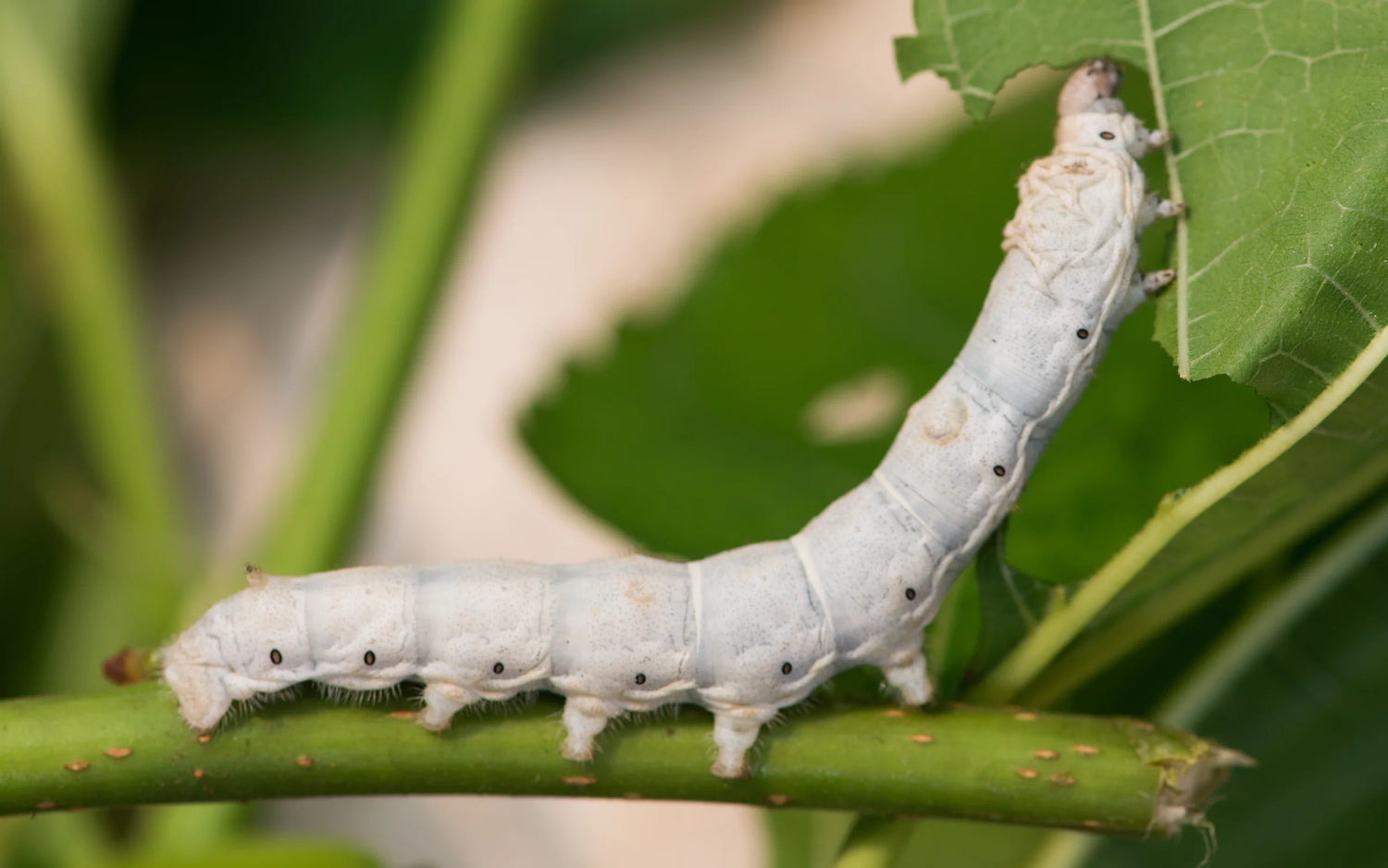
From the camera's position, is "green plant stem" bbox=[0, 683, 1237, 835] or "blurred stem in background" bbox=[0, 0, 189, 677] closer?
"green plant stem" bbox=[0, 683, 1237, 835]

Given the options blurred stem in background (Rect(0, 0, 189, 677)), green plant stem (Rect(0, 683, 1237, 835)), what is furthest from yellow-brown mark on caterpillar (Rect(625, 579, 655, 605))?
blurred stem in background (Rect(0, 0, 189, 677))

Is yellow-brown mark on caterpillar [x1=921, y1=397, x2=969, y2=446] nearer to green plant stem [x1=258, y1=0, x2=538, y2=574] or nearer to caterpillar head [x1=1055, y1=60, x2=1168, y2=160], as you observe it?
caterpillar head [x1=1055, y1=60, x2=1168, y2=160]

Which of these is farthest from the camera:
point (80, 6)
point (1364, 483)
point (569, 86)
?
point (569, 86)

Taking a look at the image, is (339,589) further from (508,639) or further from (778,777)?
(778,777)

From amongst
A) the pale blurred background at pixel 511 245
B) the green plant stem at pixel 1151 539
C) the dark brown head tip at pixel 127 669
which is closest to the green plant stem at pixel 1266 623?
the green plant stem at pixel 1151 539

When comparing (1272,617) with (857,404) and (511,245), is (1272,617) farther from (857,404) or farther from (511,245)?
(511,245)

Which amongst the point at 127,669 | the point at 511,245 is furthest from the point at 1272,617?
the point at 511,245

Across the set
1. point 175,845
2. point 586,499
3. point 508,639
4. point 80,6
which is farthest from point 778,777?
point 80,6
